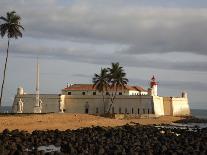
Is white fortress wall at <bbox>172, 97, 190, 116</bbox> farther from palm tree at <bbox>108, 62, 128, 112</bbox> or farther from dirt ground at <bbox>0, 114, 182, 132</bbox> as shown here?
dirt ground at <bbox>0, 114, 182, 132</bbox>

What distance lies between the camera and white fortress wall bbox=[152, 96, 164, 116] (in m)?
71.9

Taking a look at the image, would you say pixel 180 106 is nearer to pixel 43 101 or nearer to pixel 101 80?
pixel 101 80

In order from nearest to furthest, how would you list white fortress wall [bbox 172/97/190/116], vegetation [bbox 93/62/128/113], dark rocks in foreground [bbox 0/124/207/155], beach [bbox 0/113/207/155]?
dark rocks in foreground [bbox 0/124/207/155]
beach [bbox 0/113/207/155]
vegetation [bbox 93/62/128/113]
white fortress wall [bbox 172/97/190/116]

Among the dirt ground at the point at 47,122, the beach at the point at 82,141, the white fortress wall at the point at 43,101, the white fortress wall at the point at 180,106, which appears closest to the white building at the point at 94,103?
the white fortress wall at the point at 43,101

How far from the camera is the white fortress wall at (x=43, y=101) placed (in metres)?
71.8

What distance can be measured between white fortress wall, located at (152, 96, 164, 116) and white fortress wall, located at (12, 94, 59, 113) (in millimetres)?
14216

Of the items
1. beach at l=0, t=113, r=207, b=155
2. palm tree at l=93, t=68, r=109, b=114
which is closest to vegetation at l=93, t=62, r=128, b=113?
palm tree at l=93, t=68, r=109, b=114

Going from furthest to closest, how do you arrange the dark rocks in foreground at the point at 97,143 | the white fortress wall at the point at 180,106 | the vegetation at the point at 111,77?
the white fortress wall at the point at 180,106 → the vegetation at the point at 111,77 → the dark rocks in foreground at the point at 97,143

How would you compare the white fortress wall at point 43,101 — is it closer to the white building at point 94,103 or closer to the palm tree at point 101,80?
the white building at point 94,103

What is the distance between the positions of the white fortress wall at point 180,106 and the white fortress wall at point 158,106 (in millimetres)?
2601

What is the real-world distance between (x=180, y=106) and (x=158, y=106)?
752 centimetres

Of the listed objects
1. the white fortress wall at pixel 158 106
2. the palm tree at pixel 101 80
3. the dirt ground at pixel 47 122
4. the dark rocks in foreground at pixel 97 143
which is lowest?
the dark rocks in foreground at pixel 97 143

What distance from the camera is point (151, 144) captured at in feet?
112

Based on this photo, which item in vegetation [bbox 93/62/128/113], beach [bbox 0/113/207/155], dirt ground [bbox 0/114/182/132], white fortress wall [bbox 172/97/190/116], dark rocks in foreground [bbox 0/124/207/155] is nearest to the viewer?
dark rocks in foreground [bbox 0/124/207/155]
